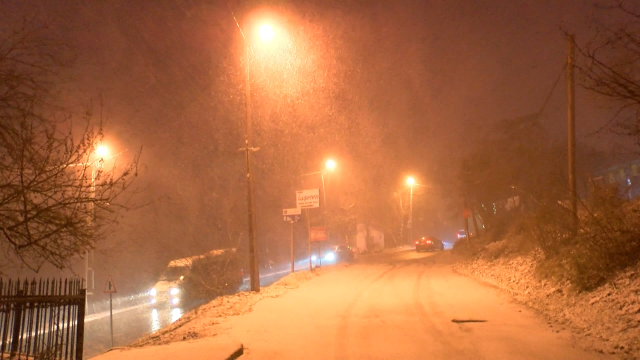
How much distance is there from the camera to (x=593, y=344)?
9.16 m

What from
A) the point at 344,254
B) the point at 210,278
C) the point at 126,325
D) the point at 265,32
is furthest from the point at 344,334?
the point at 344,254

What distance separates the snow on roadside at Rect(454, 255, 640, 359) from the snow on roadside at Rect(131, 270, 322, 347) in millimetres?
7288

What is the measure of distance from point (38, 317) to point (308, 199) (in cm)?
2199

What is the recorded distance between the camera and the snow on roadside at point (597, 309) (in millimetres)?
8938

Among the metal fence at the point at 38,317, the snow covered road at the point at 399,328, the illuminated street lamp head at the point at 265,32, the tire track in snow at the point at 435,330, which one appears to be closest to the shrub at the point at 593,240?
the snow covered road at the point at 399,328

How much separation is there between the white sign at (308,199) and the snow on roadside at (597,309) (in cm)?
1445

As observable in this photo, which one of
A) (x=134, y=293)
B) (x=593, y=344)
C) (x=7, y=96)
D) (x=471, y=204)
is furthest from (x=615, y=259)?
(x=134, y=293)

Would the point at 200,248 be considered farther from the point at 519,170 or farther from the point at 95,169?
the point at 95,169

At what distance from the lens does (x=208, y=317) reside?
1470 centimetres

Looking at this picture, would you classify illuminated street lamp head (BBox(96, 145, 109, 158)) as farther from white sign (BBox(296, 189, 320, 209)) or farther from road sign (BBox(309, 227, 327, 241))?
road sign (BBox(309, 227, 327, 241))

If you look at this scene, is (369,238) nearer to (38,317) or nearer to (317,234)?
(317,234)

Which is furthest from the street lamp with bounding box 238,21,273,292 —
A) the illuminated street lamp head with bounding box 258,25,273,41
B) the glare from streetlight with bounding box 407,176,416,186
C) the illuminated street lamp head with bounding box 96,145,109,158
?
the glare from streetlight with bounding box 407,176,416,186

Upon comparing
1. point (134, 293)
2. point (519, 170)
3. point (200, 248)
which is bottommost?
point (134, 293)

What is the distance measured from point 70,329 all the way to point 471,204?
35.7 meters
